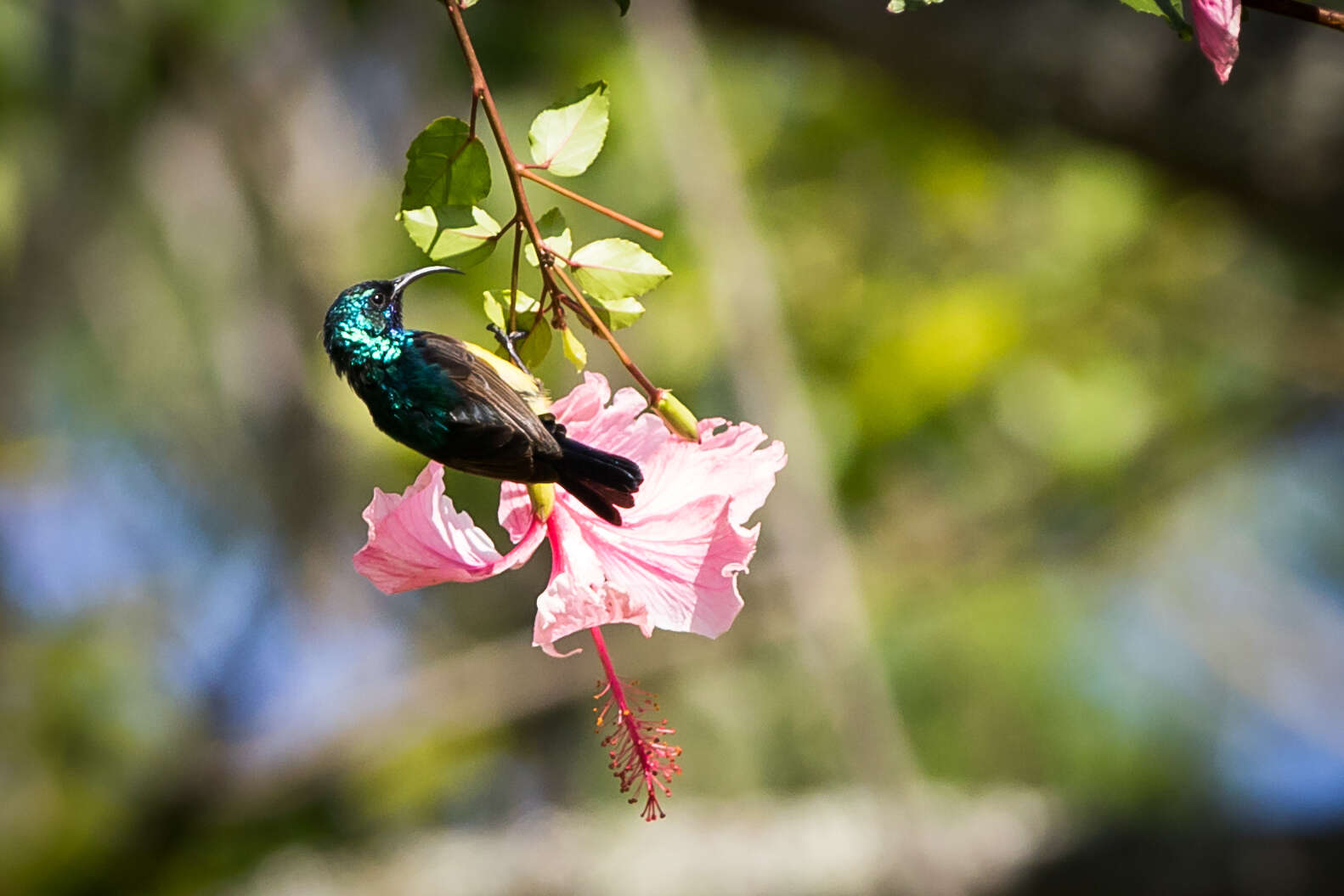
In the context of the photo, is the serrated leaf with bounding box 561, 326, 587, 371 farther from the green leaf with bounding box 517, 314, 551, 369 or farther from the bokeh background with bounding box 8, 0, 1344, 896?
the bokeh background with bounding box 8, 0, 1344, 896

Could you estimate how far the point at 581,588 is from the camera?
0.49 meters

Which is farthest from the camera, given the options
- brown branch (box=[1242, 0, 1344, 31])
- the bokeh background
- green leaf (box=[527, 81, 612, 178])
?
the bokeh background

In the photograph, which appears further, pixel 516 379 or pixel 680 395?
pixel 680 395

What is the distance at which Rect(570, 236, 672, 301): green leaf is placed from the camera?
486 mm

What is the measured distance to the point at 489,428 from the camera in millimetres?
463

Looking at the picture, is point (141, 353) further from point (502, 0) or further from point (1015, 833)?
point (1015, 833)

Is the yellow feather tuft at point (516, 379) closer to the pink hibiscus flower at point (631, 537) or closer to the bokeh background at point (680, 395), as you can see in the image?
the pink hibiscus flower at point (631, 537)

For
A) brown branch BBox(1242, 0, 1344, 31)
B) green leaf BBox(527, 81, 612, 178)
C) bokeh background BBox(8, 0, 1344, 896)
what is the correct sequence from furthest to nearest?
bokeh background BBox(8, 0, 1344, 896) < green leaf BBox(527, 81, 612, 178) < brown branch BBox(1242, 0, 1344, 31)

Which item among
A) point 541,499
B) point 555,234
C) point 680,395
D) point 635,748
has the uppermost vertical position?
point 555,234

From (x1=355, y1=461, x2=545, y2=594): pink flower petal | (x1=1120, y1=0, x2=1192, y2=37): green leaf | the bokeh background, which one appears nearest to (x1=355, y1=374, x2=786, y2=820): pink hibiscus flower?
(x1=355, y1=461, x2=545, y2=594): pink flower petal

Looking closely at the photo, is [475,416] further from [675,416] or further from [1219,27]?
[1219,27]

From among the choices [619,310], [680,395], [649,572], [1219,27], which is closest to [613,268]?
[619,310]

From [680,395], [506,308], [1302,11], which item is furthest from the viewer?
[680,395]

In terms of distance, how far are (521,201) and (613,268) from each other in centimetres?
6
